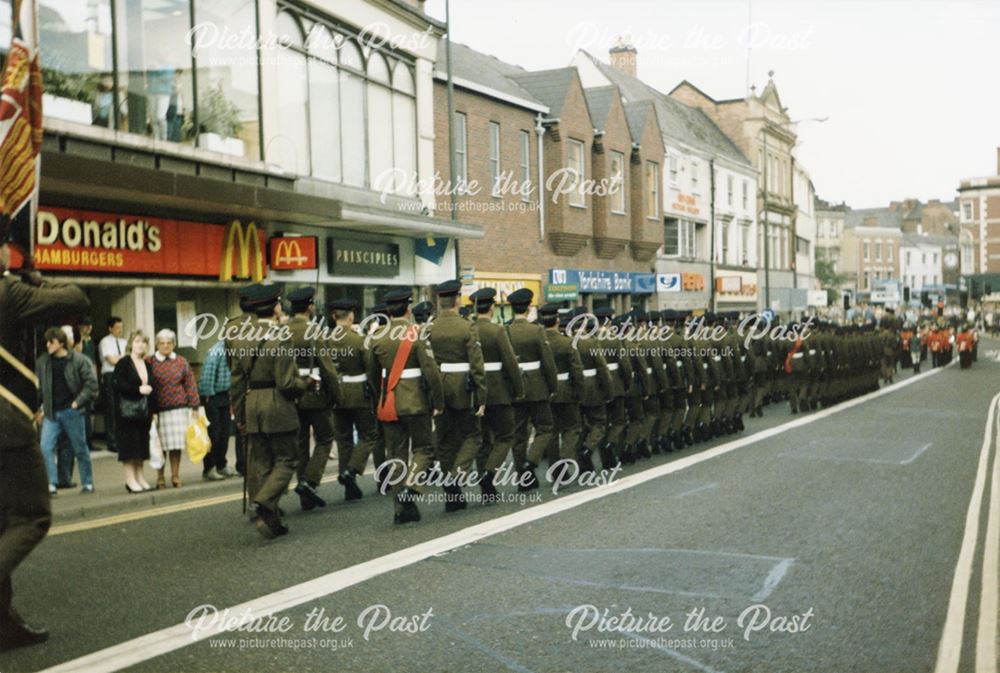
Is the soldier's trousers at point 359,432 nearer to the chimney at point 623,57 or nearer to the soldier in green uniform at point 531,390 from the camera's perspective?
the soldier in green uniform at point 531,390

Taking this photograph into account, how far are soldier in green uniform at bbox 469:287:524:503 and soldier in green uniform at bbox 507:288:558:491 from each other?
31 centimetres

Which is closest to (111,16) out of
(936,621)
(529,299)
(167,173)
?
(167,173)

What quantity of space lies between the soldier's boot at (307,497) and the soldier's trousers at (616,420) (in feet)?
12.8

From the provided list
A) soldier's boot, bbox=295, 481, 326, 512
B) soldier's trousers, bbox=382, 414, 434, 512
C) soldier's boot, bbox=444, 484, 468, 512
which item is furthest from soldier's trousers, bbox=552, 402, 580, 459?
soldier's boot, bbox=295, 481, 326, 512

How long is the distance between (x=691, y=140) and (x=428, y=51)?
2335 cm

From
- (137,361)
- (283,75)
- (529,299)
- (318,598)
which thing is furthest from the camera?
(283,75)

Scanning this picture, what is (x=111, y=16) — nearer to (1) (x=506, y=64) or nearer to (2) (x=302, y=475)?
(2) (x=302, y=475)

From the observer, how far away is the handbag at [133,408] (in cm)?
1125

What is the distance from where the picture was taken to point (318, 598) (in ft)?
21.3

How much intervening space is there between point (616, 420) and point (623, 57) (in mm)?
40323

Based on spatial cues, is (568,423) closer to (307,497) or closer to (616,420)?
(616,420)

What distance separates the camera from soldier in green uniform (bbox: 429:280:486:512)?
375 inches

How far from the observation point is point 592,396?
465 inches

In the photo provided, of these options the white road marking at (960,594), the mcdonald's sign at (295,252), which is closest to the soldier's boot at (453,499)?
the white road marking at (960,594)
